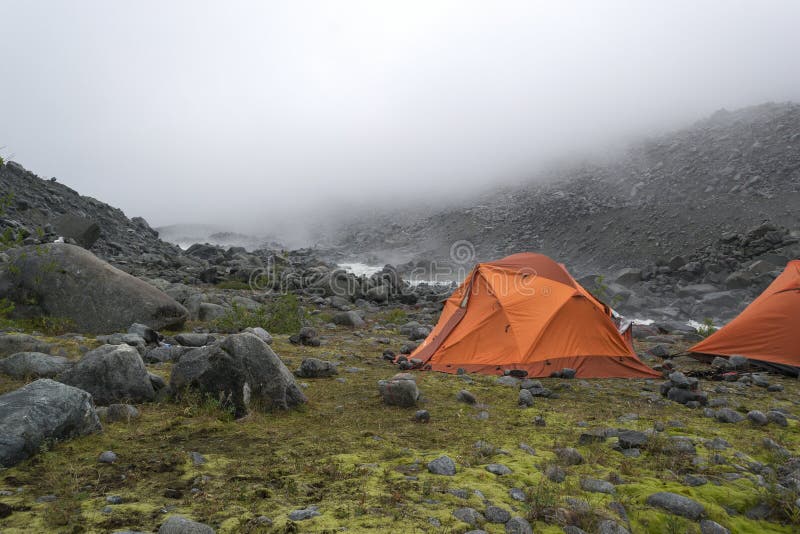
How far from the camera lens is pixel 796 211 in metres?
22.9

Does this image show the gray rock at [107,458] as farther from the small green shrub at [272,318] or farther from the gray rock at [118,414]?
the small green shrub at [272,318]

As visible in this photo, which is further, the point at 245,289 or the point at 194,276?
the point at 194,276

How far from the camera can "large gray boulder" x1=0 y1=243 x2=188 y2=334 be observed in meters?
8.74

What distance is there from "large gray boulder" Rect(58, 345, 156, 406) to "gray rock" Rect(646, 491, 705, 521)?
487 centimetres

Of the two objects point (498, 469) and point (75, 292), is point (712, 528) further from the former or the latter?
point (75, 292)

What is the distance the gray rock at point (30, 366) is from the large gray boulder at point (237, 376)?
1.56 m

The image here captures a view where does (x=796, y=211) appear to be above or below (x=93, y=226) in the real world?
below

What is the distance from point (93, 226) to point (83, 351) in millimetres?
18247

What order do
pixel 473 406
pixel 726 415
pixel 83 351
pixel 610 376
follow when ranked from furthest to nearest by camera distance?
pixel 610 376, pixel 83 351, pixel 473 406, pixel 726 415

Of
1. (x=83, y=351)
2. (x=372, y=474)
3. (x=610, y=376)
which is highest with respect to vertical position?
(x=83, y=351)

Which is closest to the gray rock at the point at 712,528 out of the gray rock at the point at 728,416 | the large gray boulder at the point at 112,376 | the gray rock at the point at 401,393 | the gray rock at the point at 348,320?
the gray rock at the point at 728,416

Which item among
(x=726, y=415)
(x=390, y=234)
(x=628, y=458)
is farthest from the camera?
(x=390, y=234)

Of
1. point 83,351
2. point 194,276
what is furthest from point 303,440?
point 194,276

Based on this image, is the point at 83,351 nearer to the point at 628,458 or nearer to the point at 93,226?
the point at 628,458
